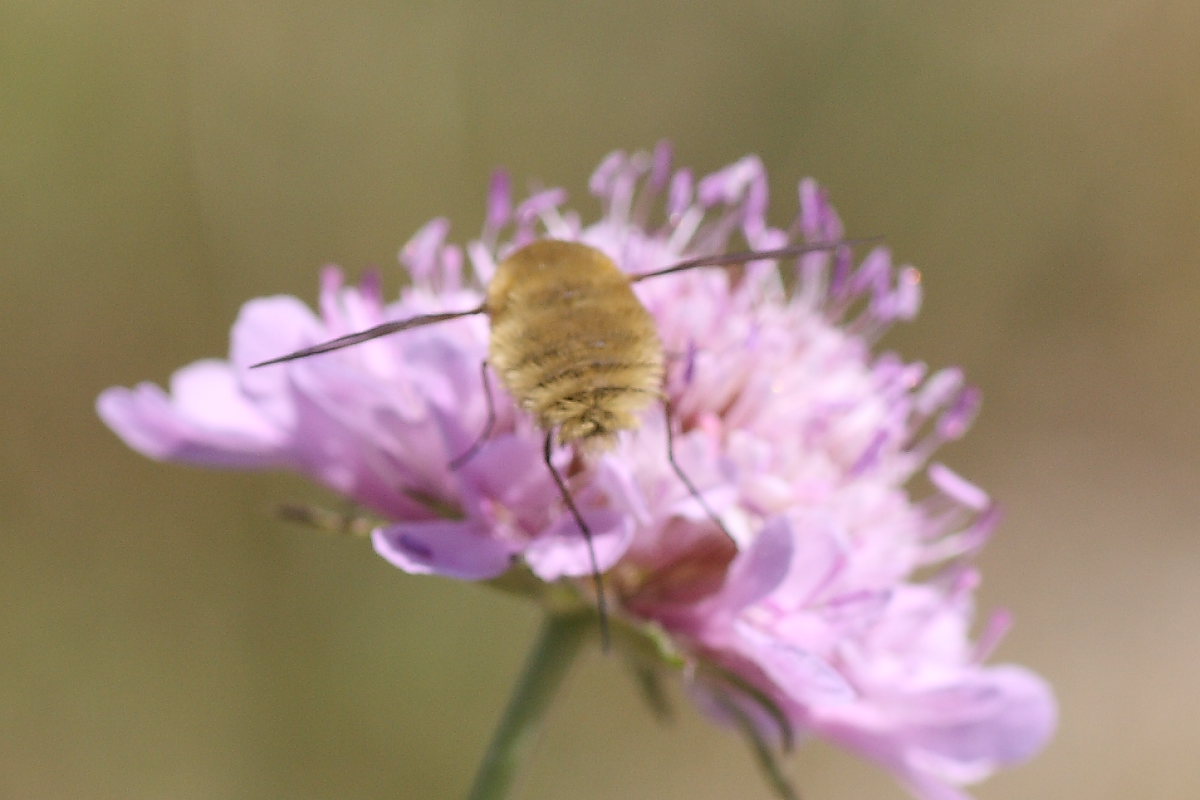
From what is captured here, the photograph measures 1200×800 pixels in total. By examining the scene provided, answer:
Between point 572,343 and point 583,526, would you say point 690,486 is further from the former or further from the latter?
point 572,343

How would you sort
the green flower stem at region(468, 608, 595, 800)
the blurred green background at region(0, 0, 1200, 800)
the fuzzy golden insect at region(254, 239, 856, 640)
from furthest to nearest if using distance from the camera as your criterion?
the blurred green background at region(0, 0, 1200, 800), the green flower stem at region(468, 608, 595, 800), the fuzzy golden insect at region(254, 239, 856, 640)

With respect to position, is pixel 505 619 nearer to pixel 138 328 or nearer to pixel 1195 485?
pixel 138 328

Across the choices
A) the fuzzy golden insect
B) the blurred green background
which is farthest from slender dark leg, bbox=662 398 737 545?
the blurred green background

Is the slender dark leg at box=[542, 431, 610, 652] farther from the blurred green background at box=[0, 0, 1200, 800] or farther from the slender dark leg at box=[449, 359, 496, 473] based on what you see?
the blurred green background at box=[0, 0, 1200, 800]

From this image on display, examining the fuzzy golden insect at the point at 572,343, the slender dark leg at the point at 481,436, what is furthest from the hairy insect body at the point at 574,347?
the slender dark leg at the point at 481,436

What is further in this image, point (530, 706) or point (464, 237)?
point (464, 237)

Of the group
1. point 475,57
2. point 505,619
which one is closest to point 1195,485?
point 505,619

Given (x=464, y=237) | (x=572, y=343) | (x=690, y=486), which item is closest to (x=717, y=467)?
(x=690, y=486)
